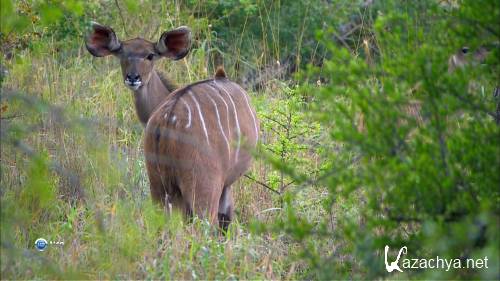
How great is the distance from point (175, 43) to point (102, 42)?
0.48m

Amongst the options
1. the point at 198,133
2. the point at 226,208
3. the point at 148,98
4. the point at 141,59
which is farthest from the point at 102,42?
the point at 198,133

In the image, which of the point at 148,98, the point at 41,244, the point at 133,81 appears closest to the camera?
the point at 41,244

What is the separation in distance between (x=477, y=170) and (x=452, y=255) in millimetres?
341

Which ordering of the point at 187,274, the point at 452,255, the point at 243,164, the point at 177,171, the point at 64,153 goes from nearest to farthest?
the point at 452,255 < the point at 187,274 < the point at 177,171 < the point at 243,164 < the point at 64,153

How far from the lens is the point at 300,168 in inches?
244

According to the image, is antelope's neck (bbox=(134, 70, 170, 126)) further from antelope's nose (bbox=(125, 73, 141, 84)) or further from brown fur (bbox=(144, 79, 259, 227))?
brown fur (bbox=(144, 79, 259, 227))

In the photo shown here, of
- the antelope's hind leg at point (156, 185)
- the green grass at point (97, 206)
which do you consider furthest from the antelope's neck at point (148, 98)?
the antelope's hind leg at point (156, 185)

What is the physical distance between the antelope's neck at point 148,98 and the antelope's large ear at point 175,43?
18cm

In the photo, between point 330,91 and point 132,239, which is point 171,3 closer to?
point 132,239

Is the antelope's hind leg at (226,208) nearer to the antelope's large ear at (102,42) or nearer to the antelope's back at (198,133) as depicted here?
the antelope's back at (198,133)

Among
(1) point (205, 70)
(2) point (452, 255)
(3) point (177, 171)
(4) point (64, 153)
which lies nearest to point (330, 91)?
(2) point (452, 255)

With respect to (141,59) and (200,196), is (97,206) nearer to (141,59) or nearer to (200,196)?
(200,196)

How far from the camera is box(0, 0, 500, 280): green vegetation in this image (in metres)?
3.42

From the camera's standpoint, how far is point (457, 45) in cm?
357
